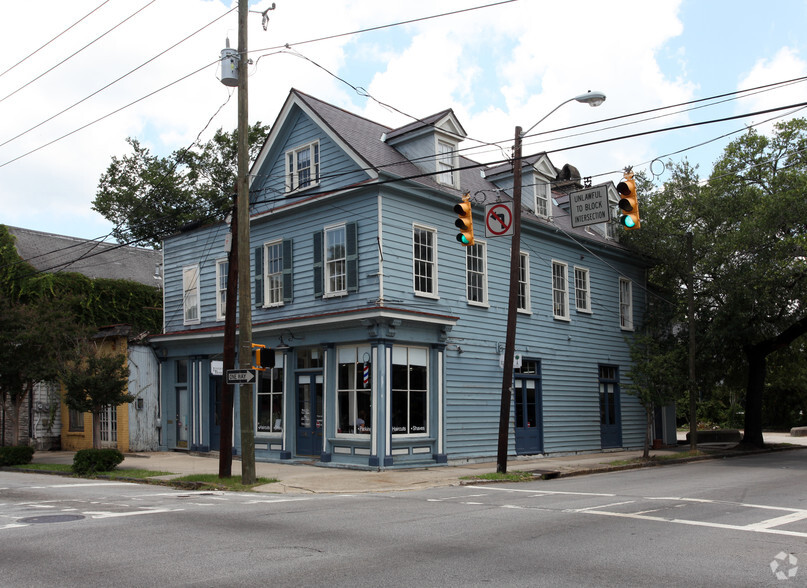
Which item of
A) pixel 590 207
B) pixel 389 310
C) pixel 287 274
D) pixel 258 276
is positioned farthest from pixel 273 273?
pixel 590 207

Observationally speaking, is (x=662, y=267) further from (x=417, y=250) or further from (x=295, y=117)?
(x=295, y=117)

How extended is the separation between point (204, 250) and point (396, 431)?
11.0 m

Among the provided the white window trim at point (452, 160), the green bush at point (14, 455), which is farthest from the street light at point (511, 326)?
the green bush at point (14, 455)

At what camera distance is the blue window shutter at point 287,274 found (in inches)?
881

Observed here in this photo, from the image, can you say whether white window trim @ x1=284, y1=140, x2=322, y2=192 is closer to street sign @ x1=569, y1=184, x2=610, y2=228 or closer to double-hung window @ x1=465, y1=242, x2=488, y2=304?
double-hung window @ x1=465, y1=242, x2=488, y2=304

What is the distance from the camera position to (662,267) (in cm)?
3039

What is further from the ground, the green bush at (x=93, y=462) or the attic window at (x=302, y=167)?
the attic window at (x=302, y=167)

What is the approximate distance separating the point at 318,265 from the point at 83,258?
16.5 meters

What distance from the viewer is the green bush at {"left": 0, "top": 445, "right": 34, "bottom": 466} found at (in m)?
21.7

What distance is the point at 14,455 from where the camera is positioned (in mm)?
21703

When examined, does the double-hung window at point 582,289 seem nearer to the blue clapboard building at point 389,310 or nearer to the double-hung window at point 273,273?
the blue clapboard building at point 389,310

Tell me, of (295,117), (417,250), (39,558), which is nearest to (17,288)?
(295,117)

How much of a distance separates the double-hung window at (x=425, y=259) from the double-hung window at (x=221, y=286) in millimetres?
7802

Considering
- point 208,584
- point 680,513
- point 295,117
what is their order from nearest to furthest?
point 208,584, point 680,513, point 295,117
